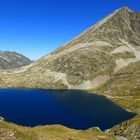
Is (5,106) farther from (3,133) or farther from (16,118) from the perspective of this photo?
(3,133)

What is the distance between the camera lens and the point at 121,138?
87312 millimetres

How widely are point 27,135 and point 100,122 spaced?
289 feet

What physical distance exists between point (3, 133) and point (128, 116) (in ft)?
387

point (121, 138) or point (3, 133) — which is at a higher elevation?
point (3, 133)

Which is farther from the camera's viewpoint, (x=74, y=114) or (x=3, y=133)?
(x=74, y=114)

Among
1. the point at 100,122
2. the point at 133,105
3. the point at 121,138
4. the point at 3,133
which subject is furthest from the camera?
the point at 133,105

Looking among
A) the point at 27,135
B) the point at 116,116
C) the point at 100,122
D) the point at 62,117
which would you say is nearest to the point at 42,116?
the point at 62,117

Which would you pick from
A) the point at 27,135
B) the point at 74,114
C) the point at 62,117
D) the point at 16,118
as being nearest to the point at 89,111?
the point at 74,114

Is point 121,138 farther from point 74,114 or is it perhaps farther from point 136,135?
point 74,114

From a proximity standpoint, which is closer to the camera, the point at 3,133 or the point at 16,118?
the point at 3,133

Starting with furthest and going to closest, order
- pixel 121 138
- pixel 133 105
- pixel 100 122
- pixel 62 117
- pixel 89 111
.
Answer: pixel 133 105
pixel 89 111
pixel 62 117
pixel 100 122
pixel 121 138

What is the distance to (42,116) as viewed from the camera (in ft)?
513

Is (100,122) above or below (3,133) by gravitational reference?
below

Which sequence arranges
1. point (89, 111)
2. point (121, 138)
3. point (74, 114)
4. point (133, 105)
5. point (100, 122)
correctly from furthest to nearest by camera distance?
point (133, 105) < point (89, 111) < point (74, 114) < point (100, 122) < point (121, 138)
